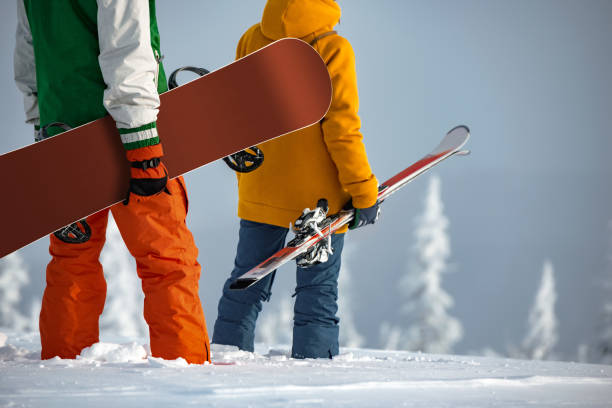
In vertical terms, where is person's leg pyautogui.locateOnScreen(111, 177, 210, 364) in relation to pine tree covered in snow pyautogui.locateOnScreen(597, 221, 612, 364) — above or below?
above

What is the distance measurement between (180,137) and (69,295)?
668 millimetres

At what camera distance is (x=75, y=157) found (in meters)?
1.92

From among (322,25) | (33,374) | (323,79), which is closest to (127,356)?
(33,374)

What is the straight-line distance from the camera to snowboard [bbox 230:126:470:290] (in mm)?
2117

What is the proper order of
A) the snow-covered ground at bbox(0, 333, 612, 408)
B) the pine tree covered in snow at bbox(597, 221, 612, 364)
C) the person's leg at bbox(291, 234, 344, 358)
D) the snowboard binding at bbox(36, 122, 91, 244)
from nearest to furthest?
the snow-covered ground at bbox(0, 333, 612, 408) < the snowboard binding at bbox(36, 122, 91, 244) < the person's leg at bbox(291, 234, 344, 358) < the pine tree covered in snow at bbox(597, 221, 612, 364)

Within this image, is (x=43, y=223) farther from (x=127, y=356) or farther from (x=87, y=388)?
(x=87, y=388)

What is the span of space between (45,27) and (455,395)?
1.65 metres

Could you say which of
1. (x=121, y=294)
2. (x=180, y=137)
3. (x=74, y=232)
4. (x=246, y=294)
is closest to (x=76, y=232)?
(x=74, y=232)

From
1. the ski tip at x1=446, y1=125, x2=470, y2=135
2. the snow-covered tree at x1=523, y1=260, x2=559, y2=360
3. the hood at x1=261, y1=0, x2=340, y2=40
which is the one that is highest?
the hood at x1=261, y1=0, x2=340, y2=40

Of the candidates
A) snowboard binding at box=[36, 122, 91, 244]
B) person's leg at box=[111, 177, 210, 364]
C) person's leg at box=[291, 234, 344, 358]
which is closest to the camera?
person's leg at box=[111, 177, 210, 364]

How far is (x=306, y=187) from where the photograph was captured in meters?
2.38

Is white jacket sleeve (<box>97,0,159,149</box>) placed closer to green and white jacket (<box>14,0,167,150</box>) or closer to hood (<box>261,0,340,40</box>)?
green and white jacket (<box>14,0,167,150</box>)

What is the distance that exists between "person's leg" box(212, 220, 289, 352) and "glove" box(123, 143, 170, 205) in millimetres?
708

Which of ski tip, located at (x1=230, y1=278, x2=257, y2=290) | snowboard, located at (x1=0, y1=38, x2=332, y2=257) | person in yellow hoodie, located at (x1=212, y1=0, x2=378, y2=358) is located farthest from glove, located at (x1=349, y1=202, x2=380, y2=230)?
ski tip, located at (x1=230, y1=278, x2=257, y2=290)
